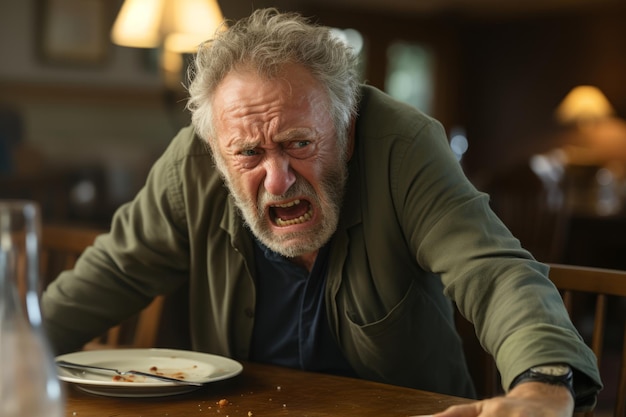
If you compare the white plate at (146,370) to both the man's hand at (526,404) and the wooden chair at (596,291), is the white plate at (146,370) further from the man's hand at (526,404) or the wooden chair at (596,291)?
the wooden chair at (596,291)

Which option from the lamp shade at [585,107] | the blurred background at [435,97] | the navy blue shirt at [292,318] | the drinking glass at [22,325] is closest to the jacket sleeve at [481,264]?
the navy blue shirt at [292,318]

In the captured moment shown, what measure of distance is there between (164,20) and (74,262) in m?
1.58

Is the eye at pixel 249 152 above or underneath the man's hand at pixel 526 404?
above

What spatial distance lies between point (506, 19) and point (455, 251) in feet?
31.2

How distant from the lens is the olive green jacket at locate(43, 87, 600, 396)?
154 cm

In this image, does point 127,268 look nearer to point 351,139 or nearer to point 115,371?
point 115,371

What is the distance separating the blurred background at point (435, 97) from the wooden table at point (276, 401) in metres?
0.86

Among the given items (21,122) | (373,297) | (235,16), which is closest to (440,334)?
(373,297)

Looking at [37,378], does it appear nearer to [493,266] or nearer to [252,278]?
[493,266]

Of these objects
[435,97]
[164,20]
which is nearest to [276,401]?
[164,20]

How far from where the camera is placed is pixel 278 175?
1613mm

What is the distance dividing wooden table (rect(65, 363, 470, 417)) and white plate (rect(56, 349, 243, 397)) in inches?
0.5

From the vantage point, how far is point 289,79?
64.1 inches

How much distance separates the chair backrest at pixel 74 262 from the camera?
1.91 meters
